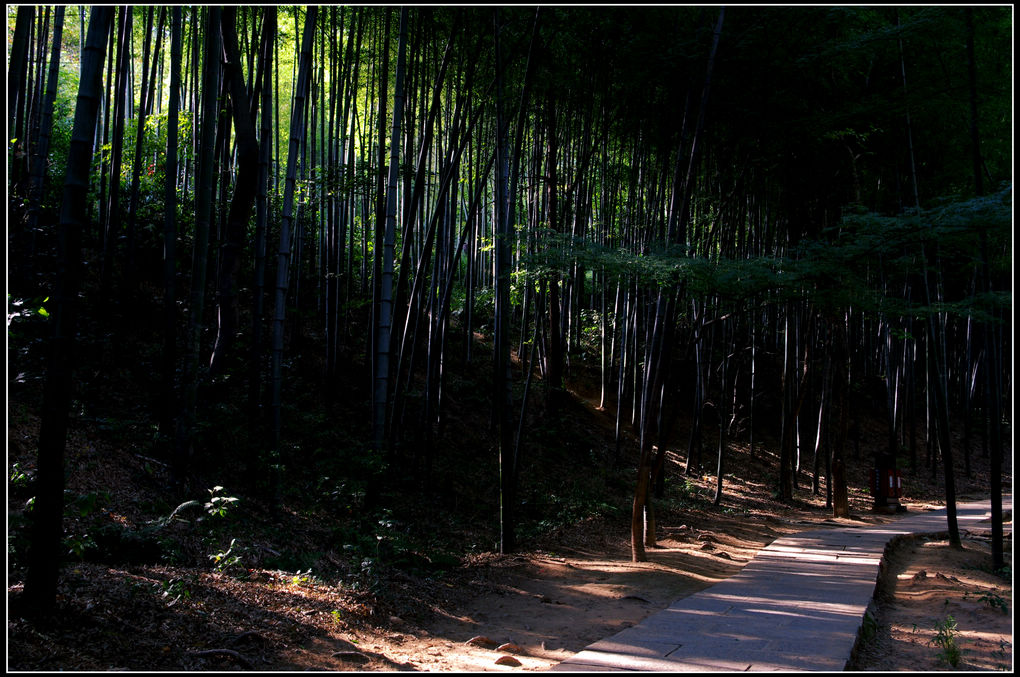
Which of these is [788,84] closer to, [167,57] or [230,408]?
[230,408]

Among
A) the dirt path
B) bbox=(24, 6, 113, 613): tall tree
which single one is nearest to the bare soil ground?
the dirt path

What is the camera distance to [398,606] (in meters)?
4.55

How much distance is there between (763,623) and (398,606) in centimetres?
235

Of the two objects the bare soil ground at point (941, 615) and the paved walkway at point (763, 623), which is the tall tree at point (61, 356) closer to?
the paved walkway at point (763, 623)

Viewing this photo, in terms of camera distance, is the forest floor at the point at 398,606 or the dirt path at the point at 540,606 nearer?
the forest floor at the point at 398,606

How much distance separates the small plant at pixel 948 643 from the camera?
370 centimetres

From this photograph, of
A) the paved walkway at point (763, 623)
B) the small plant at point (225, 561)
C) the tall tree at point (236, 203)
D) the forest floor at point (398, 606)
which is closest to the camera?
the forest floor at point (398, 606)

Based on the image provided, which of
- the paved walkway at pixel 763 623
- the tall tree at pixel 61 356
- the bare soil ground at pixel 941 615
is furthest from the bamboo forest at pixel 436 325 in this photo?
the paved walkway at pixel 763 623

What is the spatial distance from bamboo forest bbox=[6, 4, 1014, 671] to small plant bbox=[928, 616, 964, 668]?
99 mm

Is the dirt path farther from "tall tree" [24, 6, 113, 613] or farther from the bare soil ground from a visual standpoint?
the bare soil ground

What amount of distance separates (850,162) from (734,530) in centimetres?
556

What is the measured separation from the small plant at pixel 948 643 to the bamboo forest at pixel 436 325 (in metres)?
0.10

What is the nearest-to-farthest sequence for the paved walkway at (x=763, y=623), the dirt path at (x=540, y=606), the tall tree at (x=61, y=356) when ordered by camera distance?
the tall tree at (x=61, y=356) → the paved walkway at (x=763, y=623) → the dirt path at (x=540, y=606)

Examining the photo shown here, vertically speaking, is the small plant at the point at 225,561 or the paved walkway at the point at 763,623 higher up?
the small plant at the point at 225,561
